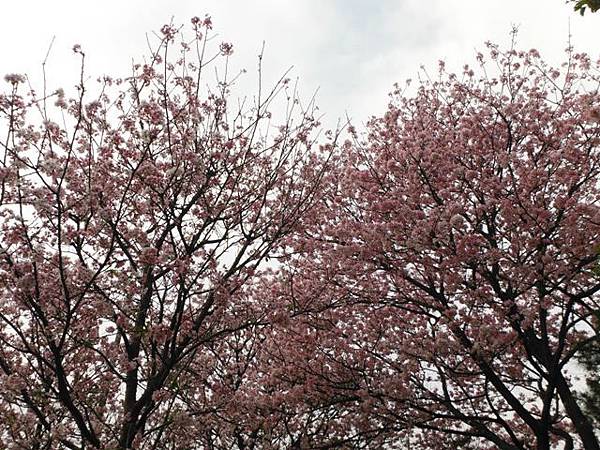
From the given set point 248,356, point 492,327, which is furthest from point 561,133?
point 248,356

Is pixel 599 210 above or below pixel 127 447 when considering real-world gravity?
above

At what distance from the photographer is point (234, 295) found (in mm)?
7113

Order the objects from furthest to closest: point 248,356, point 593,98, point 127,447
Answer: point 248,356
point 593,98
point 127,447

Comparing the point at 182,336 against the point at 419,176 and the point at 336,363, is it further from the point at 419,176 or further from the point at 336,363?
the point at 419,176

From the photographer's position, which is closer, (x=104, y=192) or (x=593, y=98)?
(x=104, y=192)

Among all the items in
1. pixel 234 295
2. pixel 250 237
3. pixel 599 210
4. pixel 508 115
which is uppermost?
pixel 508 115

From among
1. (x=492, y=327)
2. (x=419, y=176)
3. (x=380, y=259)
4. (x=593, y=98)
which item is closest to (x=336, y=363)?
(x=380, y=259)

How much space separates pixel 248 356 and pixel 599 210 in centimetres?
823

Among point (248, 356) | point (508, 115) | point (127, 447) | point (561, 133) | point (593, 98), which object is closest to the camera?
point (127, 447)

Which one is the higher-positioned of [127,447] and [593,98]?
[593,98]

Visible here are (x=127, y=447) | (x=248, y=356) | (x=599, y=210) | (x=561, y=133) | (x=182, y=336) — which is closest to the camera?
(x=127, y=447)

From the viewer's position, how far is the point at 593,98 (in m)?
9.04

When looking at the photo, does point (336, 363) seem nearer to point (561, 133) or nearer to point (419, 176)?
point (419, 176)

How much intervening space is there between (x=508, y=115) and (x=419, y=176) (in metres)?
2.27
